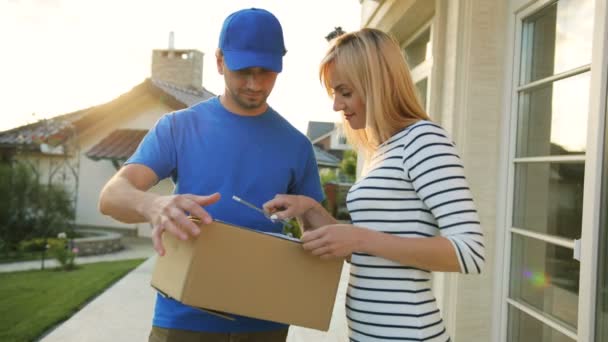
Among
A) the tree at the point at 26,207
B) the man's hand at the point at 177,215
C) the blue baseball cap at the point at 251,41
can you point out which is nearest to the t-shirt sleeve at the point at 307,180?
the blue baseball cap at the point at 251,41

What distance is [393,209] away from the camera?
119 cm

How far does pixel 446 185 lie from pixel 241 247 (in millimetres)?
449

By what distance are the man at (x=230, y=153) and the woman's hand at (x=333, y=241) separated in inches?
13.8

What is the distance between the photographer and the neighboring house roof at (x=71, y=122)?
35.1 ft

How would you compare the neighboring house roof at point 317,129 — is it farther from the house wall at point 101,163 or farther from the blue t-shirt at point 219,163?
the blue t-shirt at point 219,163

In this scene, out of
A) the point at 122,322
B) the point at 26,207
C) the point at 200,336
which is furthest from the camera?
the point at 26,207

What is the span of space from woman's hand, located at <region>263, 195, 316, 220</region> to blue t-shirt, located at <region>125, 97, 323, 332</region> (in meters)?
0.09

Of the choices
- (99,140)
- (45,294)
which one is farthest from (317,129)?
(45,294)

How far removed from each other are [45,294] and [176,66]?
13.5 meters

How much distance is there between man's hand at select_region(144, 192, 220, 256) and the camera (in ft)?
3.26

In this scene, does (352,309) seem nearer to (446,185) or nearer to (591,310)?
(446,185)

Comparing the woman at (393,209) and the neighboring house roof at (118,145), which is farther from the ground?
the neighboring house roof at (118,145)

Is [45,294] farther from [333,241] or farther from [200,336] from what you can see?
[333,241]

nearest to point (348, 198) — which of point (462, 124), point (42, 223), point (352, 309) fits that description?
point (352, 309)
